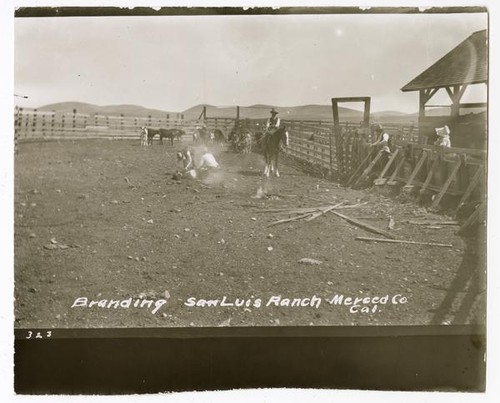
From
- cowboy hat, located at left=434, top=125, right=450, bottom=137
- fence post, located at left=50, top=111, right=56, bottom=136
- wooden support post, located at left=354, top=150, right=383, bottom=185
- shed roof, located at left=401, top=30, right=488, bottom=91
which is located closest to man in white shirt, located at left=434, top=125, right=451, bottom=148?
cowboy hat, located at left=434, top=125, right=450, bottom=137

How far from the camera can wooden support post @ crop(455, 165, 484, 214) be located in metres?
3.52

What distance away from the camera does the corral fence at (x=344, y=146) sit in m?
3.60

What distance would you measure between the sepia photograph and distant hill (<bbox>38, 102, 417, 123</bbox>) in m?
0.01

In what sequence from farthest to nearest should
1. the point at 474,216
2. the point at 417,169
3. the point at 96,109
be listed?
the point at 417,169
the point at 96,109
the point at 474,216

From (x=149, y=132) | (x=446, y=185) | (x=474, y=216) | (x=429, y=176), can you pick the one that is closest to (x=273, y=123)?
(x=149, y=132)

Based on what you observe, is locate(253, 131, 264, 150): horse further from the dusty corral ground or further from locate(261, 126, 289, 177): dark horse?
the dusty corral ground

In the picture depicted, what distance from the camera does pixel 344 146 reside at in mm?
3770

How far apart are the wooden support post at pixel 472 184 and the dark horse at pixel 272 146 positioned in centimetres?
164

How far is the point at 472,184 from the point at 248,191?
6.47ft

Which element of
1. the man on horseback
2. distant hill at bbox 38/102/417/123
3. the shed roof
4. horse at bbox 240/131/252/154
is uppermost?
the shed roof

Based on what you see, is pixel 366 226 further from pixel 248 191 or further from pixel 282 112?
pixel 282 112

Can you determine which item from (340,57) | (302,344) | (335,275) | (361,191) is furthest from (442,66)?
(302,344)

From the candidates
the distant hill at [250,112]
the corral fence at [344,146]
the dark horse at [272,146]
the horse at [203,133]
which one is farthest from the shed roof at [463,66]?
the horse at [203,133]

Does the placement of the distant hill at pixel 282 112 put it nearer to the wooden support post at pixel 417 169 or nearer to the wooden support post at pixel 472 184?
the wooden support post at pixel 417 169
